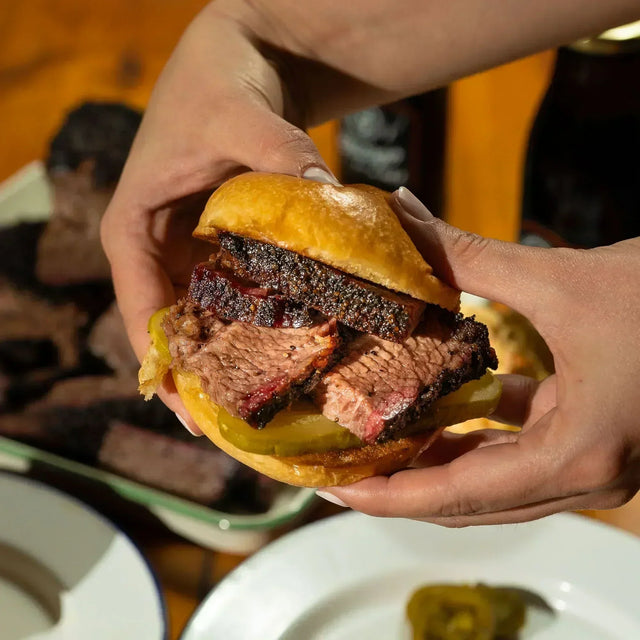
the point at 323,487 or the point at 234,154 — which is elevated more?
the point at 234,154

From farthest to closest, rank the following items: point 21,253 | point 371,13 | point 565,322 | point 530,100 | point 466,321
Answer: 1. point 530,100
2. point 21,253
3. point 371,13
4. point 466,321
5. point 565,322

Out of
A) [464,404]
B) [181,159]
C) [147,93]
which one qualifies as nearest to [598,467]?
[464,404]

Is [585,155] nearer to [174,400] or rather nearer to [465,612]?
[465,612]

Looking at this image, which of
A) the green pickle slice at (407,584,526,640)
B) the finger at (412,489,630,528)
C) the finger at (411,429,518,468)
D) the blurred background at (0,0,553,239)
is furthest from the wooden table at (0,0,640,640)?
the finger at (412,489,630,528)

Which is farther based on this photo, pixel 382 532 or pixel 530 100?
pixel 530 100

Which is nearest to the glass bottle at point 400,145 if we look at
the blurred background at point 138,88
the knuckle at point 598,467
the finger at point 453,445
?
the blurred background at point 138,88

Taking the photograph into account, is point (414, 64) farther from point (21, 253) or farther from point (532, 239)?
point (21, 253)

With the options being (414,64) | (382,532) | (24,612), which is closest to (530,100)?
(414,64)
